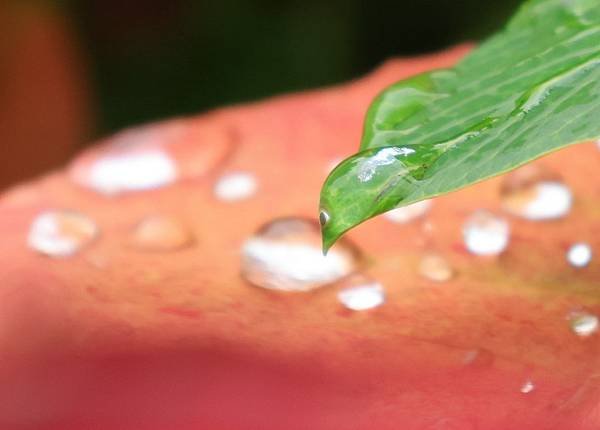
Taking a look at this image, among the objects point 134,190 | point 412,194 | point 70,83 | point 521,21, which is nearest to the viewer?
point 412,194

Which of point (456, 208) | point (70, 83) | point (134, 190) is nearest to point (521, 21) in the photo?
point (456, 208)

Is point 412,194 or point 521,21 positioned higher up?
point 521,21

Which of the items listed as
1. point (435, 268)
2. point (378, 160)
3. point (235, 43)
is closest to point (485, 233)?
point (435, 268)

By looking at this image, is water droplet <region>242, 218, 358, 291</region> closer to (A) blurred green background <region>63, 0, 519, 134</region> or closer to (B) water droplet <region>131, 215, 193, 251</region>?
(B) water droplet <region>131, 215, 193, 251</region>

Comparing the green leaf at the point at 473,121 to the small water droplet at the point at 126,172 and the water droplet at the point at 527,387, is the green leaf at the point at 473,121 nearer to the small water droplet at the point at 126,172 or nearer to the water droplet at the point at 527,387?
the water droplet at the point at 527,387

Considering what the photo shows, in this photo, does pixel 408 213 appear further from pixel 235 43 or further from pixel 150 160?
pixel 235 43

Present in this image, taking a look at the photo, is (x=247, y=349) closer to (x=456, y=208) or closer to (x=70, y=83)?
(x=456, y=208)

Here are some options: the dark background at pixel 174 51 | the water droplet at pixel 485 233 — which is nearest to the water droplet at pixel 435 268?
the water droplet at pixel 485 233
